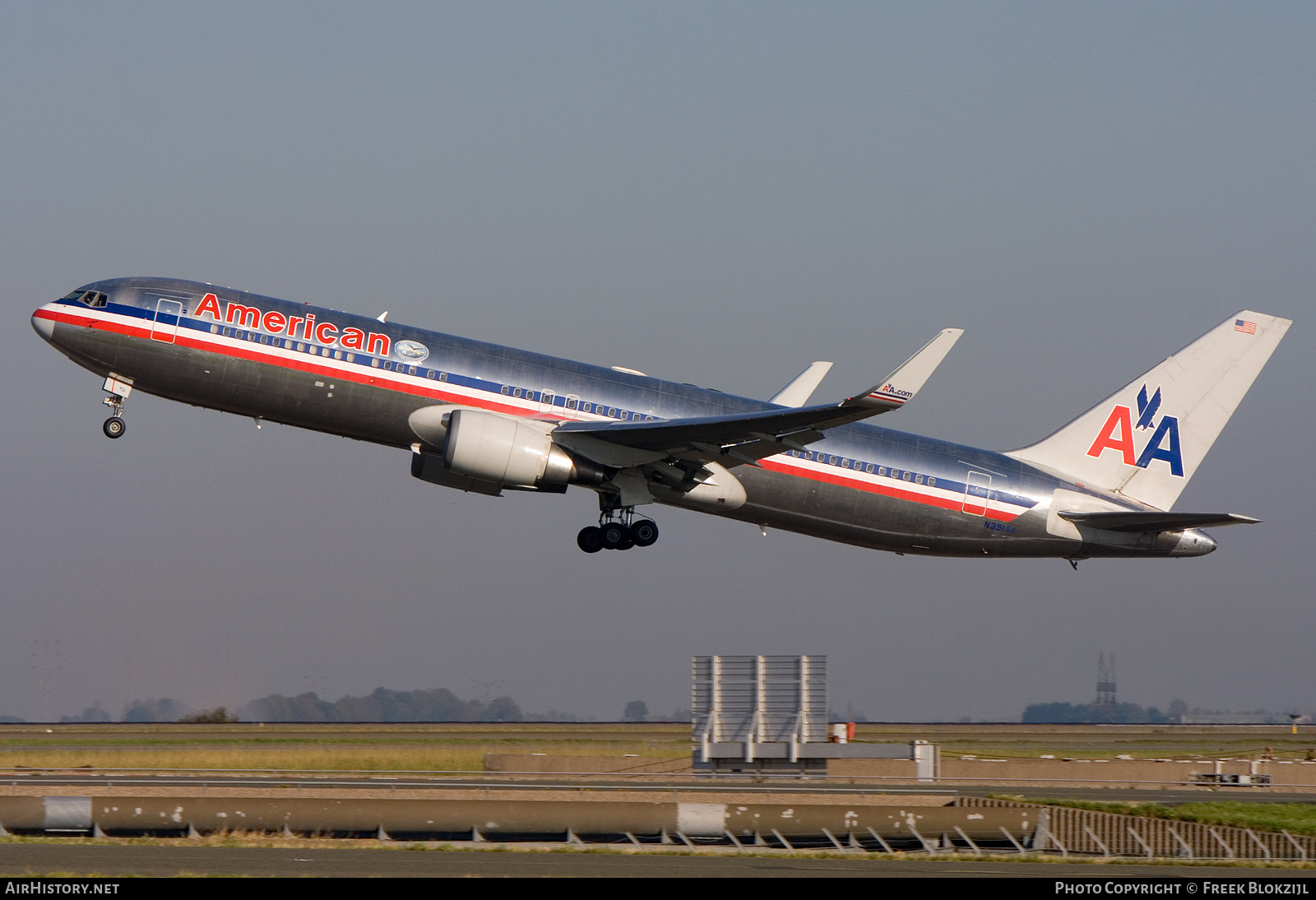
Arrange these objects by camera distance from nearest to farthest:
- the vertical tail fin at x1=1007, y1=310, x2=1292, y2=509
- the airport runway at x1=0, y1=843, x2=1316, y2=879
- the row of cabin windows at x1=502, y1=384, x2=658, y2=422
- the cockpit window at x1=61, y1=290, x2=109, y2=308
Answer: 1. the airport runway at x1=0, y1=843, x2=1316, y2=879
2. the cockpit window at x1=61, y1=290, x2=109, y2=308
3. the row of cabin windows at x1=502, y1=384, x2=658, y2=422
4. the vertical tail fin at x1=1007, y1=310, x2=1292, y2=509

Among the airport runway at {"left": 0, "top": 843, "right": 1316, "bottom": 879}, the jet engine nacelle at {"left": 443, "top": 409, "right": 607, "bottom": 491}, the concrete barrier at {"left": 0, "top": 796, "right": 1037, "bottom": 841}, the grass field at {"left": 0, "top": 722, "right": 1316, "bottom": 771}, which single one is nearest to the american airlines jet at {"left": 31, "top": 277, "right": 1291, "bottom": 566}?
the jet engine nacelle at {"left": 443, "top": 409, "right": 607, "bottom": 491}

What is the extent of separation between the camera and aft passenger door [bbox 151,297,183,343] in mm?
33594

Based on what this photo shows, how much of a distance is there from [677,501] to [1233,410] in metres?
18.7

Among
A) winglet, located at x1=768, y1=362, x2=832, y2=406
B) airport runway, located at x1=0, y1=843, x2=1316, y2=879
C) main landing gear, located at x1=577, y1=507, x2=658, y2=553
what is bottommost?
airport runway, located at x1=0, y1=843, x2=1316, y2=879

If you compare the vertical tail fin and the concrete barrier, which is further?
the vertical tail fin

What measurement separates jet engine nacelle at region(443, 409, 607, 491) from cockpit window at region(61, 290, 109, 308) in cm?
903

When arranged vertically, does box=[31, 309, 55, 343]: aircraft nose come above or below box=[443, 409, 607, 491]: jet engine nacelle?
above

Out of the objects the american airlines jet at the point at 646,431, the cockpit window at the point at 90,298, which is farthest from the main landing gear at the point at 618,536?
the cockpit window at the point at 90,298

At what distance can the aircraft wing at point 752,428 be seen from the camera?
102ft

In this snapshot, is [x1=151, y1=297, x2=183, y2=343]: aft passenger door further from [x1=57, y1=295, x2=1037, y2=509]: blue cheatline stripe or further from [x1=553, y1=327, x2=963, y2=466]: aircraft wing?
[x1=553, y1=327, x2=963, y2=466]: aircraft wing

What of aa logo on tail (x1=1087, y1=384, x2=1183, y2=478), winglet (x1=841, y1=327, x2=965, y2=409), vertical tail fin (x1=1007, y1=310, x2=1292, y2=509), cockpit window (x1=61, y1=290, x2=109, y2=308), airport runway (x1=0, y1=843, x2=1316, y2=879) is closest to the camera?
airport runway (x1=0, y1=843, x2=1316, y2=879)

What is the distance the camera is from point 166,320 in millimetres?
33688

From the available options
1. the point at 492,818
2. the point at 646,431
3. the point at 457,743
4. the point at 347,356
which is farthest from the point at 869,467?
the point at 492,818
